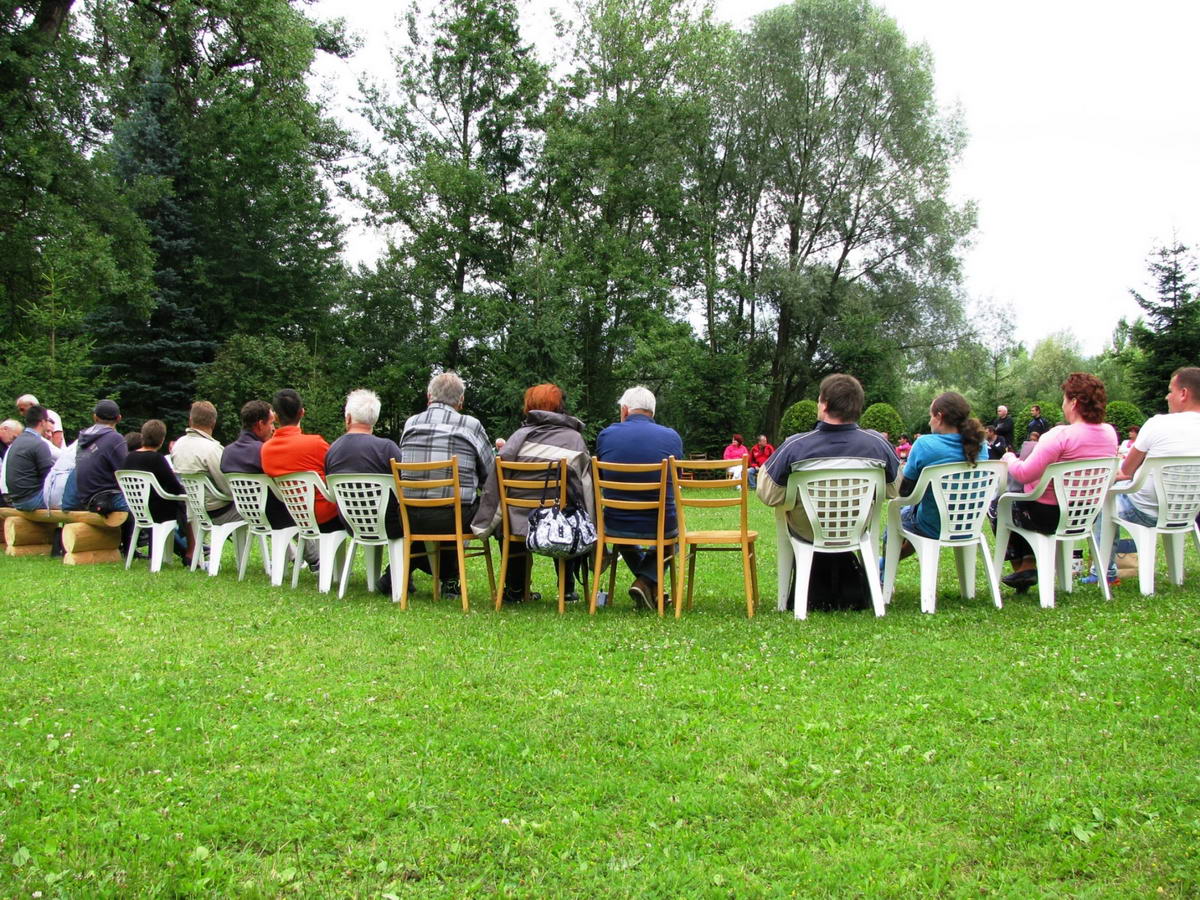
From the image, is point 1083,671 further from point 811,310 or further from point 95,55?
point 811,310

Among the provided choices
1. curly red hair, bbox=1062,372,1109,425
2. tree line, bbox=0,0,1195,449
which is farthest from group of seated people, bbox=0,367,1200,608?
tree line, bbox=0,0,1195,449

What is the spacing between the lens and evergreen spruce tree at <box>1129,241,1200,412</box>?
23.7 m

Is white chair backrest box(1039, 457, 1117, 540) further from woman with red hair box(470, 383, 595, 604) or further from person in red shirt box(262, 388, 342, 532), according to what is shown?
person in red shirt box(262, 388, 342, 532)

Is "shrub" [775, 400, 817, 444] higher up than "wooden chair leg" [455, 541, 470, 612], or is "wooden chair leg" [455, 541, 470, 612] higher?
"shrub" [775, 400, 817, 444]

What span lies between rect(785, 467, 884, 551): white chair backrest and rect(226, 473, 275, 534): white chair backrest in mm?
4213

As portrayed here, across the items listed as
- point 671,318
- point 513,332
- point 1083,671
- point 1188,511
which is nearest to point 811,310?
point 671,318

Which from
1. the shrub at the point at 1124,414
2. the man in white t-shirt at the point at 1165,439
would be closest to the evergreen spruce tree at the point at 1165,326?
the shrub at the point at 1124,414

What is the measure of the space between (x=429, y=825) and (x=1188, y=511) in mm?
5506

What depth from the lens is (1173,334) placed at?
23766 mm

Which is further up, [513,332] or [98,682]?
[513,332]

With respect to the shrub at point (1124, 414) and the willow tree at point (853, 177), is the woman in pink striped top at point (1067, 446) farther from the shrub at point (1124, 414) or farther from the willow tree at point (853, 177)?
the willow tree at point (853, 177)

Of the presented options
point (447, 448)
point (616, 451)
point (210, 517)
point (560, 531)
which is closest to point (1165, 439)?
point (616, 451)

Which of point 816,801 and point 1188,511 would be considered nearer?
point 816,801

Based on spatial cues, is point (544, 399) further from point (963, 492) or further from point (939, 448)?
point (963, 492)
